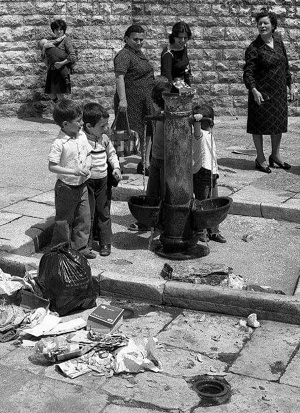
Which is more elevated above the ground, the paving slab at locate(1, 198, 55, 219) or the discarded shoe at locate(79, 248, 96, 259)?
the paving slab at locate(1, 198, 55, 219)

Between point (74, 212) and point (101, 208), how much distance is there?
1.15 ft

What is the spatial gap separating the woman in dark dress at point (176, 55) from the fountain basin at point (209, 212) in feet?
11.0

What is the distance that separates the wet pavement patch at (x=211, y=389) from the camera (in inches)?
188

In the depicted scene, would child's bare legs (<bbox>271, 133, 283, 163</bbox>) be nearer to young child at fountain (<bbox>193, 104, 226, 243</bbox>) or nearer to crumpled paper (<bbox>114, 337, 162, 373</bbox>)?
young child at fountain (<bbox>193, 104, 226, 243</bbox>)

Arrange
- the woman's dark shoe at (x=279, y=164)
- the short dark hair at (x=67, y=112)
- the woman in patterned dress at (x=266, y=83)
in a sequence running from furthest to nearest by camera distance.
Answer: the woman's dark shoe at (x=279, y=164) < the woman in patterned dress at (x=266, y=83) < the short dark hair at (x=67, y=112)

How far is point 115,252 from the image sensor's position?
291 inches

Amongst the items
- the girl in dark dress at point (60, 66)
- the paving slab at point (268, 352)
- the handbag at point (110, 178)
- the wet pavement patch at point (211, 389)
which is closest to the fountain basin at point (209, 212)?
the handbag at point (110, 178)

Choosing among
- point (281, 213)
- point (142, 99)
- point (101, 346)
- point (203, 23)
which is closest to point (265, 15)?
point (142, 99)

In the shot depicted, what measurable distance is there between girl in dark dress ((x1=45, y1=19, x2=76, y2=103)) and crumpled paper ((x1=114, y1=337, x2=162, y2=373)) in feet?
28.3

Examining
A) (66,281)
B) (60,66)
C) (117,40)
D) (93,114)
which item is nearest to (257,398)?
(66,281)

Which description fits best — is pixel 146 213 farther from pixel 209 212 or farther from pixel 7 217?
pixel 7 217

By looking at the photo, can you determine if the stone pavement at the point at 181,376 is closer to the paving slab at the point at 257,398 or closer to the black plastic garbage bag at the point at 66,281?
the paving slab at the point at 257,398

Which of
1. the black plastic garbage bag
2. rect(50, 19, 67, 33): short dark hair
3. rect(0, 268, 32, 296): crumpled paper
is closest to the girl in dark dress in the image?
rect(50, 19, 67, 33): short dark hair

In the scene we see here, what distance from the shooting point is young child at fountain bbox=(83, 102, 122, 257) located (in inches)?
277
